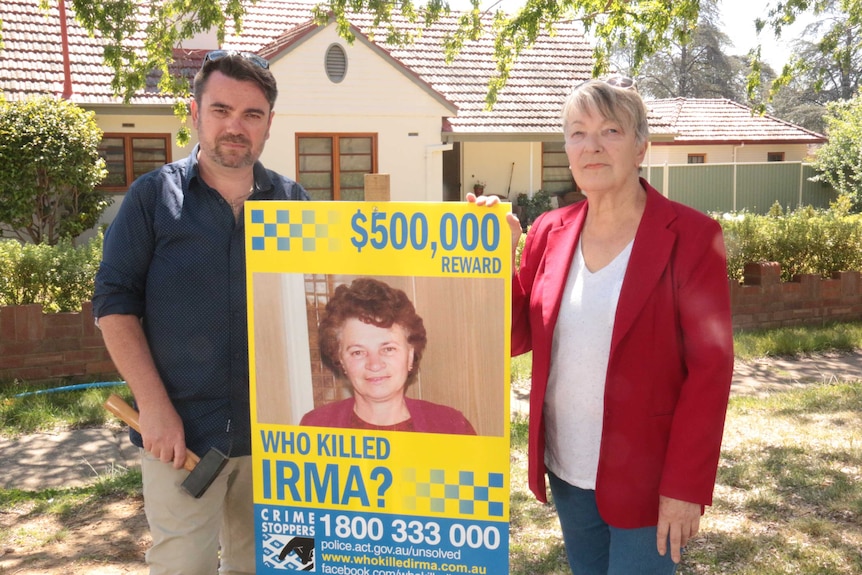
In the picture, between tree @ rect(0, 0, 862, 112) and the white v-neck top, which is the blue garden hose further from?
the white v-neck top

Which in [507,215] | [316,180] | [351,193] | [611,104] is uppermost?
[316,180]

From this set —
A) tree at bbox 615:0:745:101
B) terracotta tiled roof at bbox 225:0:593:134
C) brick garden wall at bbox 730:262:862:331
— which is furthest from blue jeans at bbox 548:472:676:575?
tree at bbox 615:0:745:101

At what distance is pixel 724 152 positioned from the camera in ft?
98.3

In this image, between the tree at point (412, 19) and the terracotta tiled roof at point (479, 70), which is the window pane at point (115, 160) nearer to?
the terracotta tiled roof at point (479, 70)

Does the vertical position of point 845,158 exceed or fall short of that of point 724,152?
it falls short

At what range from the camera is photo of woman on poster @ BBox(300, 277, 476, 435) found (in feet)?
8.97

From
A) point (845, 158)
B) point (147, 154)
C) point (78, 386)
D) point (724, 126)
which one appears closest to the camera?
point (78, 386)

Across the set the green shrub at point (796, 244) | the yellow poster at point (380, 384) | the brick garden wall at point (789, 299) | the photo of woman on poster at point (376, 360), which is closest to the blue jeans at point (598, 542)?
the yellow poster at point (380, 384)

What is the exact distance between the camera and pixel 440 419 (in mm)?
2725

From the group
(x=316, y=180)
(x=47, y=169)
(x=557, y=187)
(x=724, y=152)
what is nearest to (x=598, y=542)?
(x=47, y=169)

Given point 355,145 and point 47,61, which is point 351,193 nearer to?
point 355,145

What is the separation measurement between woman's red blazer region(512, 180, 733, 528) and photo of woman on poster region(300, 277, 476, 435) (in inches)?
19.2

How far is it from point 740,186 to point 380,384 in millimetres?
24017

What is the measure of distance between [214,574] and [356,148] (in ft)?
51.1
